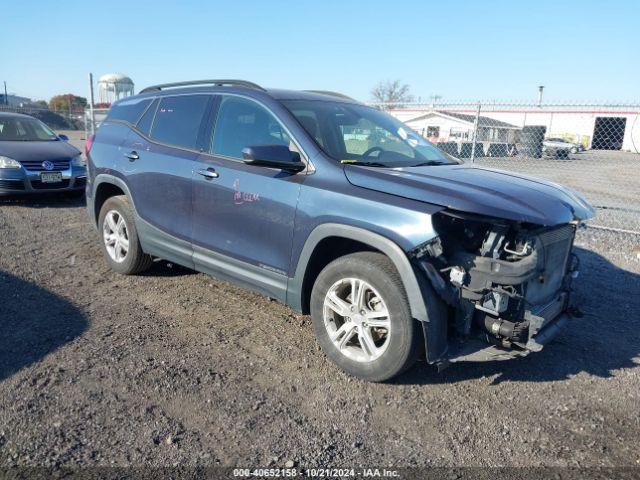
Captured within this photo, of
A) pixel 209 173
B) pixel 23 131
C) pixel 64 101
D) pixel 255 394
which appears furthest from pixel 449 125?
pixel 64 101

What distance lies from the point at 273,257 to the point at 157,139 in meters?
1.94

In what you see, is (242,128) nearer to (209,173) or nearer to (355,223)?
(209,173)

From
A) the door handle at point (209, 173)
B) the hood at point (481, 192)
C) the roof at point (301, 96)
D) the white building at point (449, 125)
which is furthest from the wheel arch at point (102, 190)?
the white building at point (449, 125)

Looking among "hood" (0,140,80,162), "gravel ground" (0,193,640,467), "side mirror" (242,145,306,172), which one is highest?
"side mirror" (242,145,306,172)

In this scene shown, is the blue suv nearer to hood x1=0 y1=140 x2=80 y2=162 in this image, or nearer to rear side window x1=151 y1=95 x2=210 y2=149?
rear side window x1=151 y1=95 x2=210 y2=149

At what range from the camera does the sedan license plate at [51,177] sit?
8.95m

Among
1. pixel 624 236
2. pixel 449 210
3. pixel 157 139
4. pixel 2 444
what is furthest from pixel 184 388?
pixel 624 236

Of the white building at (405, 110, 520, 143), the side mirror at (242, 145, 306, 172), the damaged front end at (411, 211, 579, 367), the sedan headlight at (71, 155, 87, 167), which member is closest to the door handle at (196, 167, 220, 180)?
the side mirror at (242, 145, 306, 172)

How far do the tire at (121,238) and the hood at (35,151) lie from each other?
432 centimetres

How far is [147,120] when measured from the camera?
5156 millimetres

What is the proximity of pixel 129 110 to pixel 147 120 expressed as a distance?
1.49 feet

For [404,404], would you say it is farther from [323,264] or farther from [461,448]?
[323,264]

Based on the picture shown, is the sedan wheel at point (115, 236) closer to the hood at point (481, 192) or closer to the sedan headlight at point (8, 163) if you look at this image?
the hood at point (481, 192)

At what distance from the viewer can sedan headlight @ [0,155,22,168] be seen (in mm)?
8625
